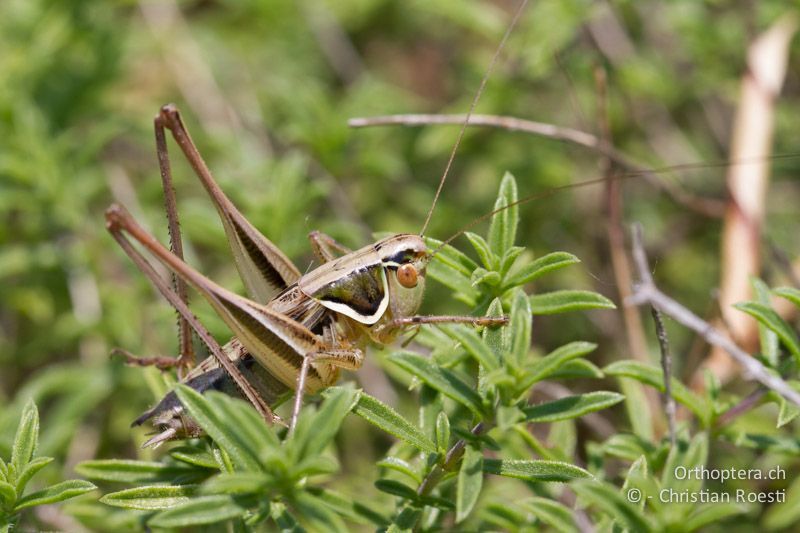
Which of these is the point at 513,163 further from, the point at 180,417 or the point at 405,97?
the point at 180,417

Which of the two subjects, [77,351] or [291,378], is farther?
[77,351]

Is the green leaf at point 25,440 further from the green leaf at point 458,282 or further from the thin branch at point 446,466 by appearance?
the green leaf at point 458,282

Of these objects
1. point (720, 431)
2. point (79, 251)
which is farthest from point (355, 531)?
point (79, 251)

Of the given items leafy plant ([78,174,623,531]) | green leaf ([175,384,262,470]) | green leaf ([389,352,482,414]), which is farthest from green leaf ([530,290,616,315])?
green leaf ([175,384,262,470])

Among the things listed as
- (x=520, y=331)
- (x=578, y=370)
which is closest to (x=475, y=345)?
(x=520, y=331)

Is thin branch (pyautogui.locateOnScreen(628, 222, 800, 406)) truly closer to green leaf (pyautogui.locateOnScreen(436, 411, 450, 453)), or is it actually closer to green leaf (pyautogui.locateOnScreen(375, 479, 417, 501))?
green leaf (pyautogui.locateOnScreen(436, 411, 450, 453))

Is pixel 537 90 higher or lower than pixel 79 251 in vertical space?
higher

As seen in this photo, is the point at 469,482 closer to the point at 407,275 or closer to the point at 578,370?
the point at 578,370
